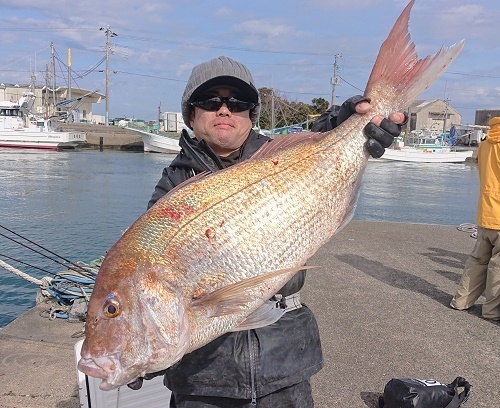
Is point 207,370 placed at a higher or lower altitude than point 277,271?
lower

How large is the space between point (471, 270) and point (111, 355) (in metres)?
4.74

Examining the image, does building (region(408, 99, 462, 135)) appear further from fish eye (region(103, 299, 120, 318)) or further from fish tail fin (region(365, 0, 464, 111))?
fish eye (region(103, 299, 120, 318))

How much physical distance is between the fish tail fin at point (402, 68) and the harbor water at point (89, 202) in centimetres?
442

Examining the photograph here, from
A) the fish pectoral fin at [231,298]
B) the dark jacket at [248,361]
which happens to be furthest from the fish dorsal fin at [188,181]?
the fish pectoral fin at [231,298]

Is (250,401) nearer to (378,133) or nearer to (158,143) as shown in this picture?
(378,133)

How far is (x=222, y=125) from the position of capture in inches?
84.5

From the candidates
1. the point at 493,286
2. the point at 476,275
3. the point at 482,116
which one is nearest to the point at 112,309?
the point at 493,286

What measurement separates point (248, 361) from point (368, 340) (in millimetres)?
2887

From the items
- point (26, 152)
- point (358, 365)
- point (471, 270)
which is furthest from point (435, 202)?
point (26, 152)

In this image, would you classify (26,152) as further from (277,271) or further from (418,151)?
(277,271)

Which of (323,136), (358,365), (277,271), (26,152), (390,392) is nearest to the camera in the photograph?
(277,271)

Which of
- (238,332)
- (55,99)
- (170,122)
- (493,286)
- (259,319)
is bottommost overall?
(493,286)

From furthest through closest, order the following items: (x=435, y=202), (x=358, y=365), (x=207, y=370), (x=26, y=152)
→ (x=26, y=152), (x=435, y=202), (x=358, y=365), (x=207, y=370)

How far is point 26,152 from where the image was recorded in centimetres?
3922
